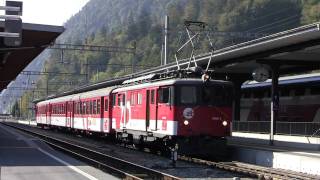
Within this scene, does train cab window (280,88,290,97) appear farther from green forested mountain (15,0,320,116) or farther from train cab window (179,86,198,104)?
train cab window (179,86,198,104)

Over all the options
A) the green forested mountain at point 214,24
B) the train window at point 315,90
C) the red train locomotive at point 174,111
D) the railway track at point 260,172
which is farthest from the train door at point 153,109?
the green forested mountain at point 214,24

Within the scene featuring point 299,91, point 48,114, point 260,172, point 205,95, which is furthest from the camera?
point 48,114

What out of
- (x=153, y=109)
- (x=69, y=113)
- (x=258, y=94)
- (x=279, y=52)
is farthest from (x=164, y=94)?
(x=69, y=113)

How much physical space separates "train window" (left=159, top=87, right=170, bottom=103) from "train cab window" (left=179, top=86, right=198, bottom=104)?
0.53m

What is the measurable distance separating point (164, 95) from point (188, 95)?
0.94m

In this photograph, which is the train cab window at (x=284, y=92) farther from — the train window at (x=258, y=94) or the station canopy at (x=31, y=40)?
the station canopy at (x=31, y=40)

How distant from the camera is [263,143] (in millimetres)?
29438

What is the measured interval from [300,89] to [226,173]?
21.0 m

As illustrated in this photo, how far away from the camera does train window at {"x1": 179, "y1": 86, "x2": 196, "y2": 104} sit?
20448mm

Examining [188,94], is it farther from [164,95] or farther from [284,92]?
[284,92]

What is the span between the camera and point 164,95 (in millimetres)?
20969

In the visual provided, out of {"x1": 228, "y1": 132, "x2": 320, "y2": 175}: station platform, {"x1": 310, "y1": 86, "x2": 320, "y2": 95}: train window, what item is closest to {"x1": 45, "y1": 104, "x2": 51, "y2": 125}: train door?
{"x1": 310, "y1": 86, "x2": 320, "y2": 95}: train window

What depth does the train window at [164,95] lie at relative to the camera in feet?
67.9

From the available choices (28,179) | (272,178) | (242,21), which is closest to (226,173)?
(272,178)
